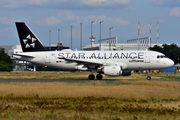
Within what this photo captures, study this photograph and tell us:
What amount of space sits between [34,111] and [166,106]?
644cm

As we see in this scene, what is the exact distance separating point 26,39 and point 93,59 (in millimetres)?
8102

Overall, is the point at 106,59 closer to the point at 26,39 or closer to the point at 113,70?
the point at 113,70

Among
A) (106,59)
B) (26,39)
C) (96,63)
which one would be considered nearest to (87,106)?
(96,63)

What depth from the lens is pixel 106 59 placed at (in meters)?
52.5

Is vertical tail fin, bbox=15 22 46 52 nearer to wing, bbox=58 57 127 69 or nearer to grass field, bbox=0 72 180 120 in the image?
wing, bbox=58 57 127 69

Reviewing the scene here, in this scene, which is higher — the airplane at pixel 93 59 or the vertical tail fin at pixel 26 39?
the vertical tail fin at pixel 26 39

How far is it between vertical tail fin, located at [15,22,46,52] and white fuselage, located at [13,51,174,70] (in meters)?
0.74

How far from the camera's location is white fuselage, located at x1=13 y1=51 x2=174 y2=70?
51719 millimetres

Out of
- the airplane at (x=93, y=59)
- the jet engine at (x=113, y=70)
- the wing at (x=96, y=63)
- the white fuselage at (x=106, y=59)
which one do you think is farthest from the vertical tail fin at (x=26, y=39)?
the jet engine at (x=113, y=70)

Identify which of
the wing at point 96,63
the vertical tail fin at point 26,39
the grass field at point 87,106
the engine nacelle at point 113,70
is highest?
the vertical tail fin at point 26,39

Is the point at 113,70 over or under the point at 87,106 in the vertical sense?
over

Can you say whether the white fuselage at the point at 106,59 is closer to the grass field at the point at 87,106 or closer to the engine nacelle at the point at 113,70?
the engine nacelle at the point at 113,70

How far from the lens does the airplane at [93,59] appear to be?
51625 millimetres

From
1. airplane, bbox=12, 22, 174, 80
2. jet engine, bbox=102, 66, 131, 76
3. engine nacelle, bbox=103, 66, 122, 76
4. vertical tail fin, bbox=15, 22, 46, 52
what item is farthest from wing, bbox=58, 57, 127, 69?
vertical tail fin, bbox=15, 22, 46, 52
